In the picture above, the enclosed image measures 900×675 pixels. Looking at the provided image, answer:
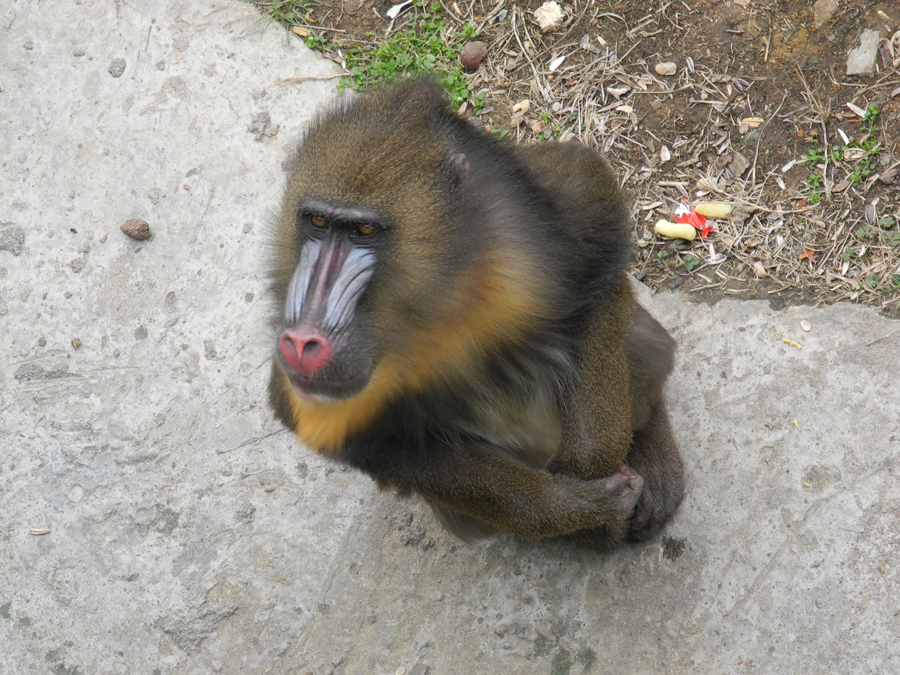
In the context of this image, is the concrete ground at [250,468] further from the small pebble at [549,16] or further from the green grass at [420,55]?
the small pebble at [549,16]

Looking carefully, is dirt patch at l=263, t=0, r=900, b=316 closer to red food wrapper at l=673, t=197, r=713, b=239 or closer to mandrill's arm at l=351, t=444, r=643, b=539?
red food wrapper at l=673, t=197, r=713, b=239

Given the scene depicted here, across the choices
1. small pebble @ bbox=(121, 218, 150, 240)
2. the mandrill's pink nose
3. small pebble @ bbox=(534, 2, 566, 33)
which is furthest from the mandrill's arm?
small pebble @ bbox=(534, 2, 566, 33)

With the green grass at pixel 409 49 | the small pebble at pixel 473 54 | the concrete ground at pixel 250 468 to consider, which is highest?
the green grass at pixel 409 49

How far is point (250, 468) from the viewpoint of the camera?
4.36 m

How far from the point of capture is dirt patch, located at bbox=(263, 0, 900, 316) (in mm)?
4293

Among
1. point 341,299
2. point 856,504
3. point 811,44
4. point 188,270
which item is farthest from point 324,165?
point 811,44

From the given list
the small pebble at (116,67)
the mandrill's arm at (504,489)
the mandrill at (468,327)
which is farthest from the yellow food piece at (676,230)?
the small pebble at (116,67)

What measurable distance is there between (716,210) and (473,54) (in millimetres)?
1647

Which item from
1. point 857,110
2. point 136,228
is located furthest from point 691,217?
point 136,228

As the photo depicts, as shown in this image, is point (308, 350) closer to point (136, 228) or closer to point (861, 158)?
point (136, 228)

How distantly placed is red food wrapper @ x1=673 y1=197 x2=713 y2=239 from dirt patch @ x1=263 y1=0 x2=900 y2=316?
0.04 m

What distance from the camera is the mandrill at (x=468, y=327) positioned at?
278cm

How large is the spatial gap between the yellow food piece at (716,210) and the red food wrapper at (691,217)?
27 millimetres

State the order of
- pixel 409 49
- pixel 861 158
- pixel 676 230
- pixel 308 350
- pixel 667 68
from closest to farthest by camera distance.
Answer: pixel 308 350, pixel 861 158, pixel 676 230, pixel 667 68, pixel 409 49
